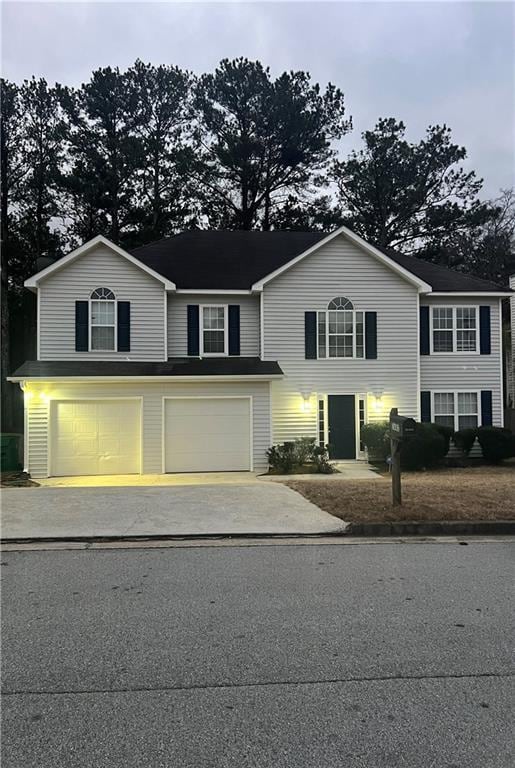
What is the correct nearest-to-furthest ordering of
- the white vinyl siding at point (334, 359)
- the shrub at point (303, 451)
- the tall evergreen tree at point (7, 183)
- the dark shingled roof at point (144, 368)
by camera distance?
the dark shingled roof at point (144, 368), the shrub at point (303, 451), the white vinyl siding at point (334, 359), the tall evergreen tree at point (7, 183)

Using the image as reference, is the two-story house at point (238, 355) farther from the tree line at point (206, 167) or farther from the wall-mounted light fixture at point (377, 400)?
the tree line at point (206, 167)

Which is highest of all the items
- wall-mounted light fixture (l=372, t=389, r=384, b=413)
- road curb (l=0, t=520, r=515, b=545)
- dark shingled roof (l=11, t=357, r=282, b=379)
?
dark shingled roof (l=11, t=357, r=282, b=379)

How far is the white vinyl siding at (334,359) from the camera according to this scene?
16.5 metres

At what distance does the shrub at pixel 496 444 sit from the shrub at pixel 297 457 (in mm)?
5145

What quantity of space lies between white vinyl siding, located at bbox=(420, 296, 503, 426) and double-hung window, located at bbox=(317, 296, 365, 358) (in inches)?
90.2

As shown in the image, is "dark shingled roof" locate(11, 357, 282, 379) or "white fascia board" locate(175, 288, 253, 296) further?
"white fascia board" locate(175, 288, 253, 296)

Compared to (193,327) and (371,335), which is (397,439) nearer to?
(371,335)

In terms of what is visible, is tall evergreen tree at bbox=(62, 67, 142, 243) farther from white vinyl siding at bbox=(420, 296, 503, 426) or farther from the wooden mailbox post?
the wooden mailbox post

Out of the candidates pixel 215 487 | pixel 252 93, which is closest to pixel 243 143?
pixel 252 93

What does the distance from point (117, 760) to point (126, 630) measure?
5.11ft

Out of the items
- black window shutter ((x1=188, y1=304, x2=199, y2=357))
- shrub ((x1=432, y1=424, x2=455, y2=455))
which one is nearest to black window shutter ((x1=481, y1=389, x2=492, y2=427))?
shrub ((x1=432, y1=424, x2=455, y2=455))

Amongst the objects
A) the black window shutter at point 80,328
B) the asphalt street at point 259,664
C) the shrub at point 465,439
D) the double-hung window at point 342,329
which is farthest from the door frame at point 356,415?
the asphalt street at point 259,664

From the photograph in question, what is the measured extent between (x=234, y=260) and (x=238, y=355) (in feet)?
12.0

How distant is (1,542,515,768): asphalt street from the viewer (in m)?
2.78
